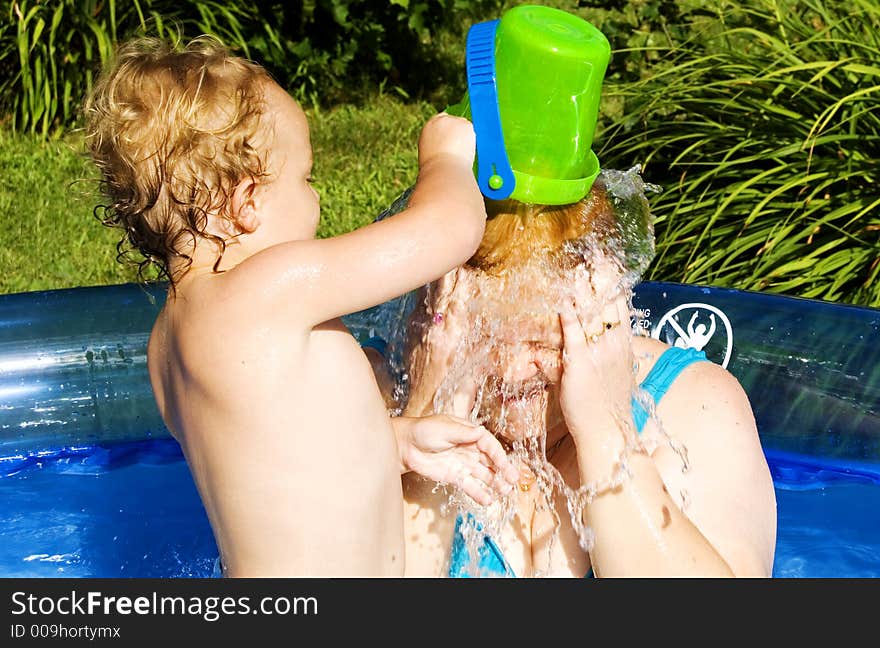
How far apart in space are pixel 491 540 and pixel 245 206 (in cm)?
91

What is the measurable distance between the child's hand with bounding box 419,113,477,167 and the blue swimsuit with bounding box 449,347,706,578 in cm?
64

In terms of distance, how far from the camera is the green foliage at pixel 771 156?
15.0 ft

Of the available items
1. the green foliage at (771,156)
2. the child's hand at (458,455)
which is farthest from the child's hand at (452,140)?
the green foliage at (771,156)

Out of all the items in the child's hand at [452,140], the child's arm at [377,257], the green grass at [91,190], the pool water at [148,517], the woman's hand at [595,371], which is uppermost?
the child's hand at [452,140]

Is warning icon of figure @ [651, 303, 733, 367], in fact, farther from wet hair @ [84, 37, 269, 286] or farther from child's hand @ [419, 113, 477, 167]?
wet hair @ [84, 37, 269, 286]

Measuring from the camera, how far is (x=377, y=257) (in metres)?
2.11

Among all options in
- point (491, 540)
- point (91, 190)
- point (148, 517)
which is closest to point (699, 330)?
point (491, 540)

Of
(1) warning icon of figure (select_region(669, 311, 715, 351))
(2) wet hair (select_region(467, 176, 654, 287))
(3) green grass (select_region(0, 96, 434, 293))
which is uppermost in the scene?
(2) wet hair (select_region(467, 176, 654, 287))

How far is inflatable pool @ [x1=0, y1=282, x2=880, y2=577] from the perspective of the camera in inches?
143

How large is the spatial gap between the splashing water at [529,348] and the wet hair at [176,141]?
0.50 meters

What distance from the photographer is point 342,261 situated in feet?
6.93

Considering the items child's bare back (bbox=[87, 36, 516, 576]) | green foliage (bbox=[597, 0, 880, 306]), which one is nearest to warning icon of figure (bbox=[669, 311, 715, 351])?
green foliage (bbox=[597, 0, 880, 306])

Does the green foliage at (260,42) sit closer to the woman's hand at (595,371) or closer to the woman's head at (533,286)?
the woman's head at (533,286)
